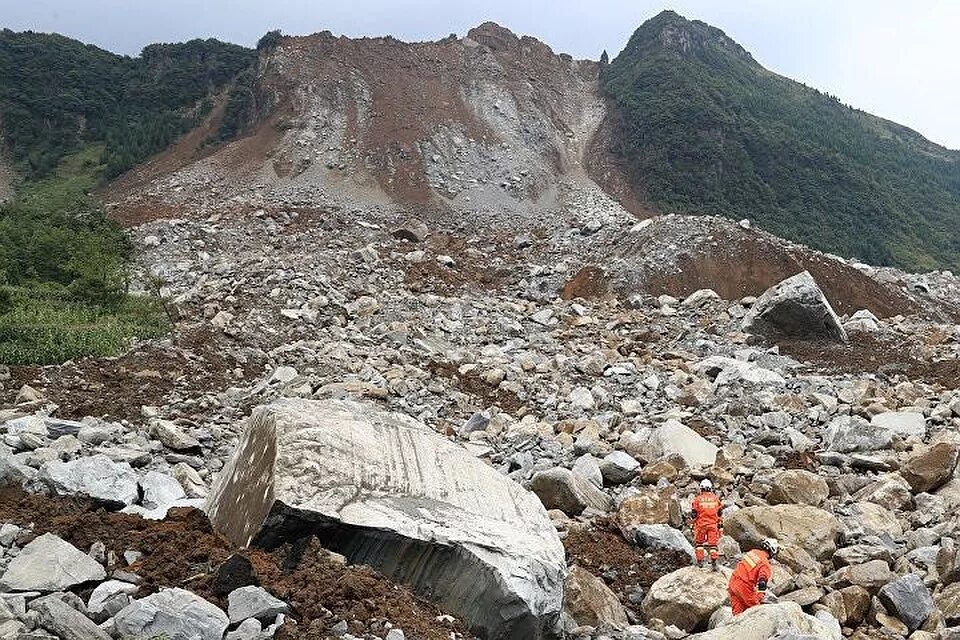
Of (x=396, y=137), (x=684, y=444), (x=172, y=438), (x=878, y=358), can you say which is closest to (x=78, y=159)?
(x=396, y=137)

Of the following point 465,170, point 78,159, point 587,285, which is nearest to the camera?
point 587,285

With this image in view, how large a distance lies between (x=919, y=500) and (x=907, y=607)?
8.22ft

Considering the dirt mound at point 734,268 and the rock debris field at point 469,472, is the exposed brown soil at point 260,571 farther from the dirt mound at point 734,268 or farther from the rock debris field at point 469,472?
the dirt mound at point 734,268

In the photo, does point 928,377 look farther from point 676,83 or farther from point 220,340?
point 676,83

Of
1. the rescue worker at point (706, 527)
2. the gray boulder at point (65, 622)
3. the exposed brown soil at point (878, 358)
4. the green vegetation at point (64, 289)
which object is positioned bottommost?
the green vegetation at point (64, 289)

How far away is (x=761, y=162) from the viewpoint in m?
55.2

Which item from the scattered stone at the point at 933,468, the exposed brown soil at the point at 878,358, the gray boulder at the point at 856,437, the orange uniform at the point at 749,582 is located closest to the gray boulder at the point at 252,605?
the orange uniform at the point at 749,582

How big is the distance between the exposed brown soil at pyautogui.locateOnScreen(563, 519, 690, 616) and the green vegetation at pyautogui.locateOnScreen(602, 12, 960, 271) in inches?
1709

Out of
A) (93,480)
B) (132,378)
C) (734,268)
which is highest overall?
(734,268)

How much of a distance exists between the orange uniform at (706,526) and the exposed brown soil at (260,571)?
3.08 m

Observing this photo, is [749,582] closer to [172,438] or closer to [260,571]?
[260,571]

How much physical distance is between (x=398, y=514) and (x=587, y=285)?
1900 cm

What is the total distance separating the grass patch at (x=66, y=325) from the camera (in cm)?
1250

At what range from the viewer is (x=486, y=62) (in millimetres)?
55062
